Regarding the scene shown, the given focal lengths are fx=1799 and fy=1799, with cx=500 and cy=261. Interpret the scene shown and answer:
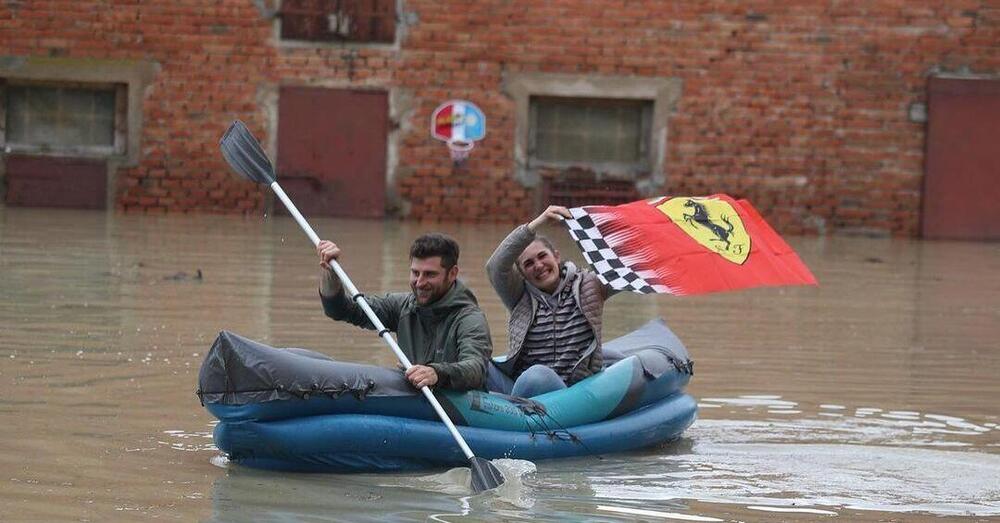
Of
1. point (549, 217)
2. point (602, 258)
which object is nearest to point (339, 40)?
point (602, 258)

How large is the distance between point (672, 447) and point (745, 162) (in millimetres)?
12635

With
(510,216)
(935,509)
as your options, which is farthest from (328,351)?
(510,216)

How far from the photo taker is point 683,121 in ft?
63.9

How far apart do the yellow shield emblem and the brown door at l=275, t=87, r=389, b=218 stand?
1202 cm

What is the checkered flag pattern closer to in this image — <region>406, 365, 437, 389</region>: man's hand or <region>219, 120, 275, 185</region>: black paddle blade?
<region>406, 365, 437, 389</region>: man's hand

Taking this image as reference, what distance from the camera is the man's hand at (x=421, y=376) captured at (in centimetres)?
625

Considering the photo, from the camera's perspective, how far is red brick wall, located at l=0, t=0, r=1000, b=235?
63.4 feet

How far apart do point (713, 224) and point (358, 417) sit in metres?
2.00

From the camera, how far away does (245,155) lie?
7.25 metres

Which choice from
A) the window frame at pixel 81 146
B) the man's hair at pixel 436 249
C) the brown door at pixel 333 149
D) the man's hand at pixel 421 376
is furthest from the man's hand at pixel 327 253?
the window frame at pixel 81 146

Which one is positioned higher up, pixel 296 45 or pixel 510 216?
pixel 296 45

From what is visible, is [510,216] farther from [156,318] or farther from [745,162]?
[156,318]

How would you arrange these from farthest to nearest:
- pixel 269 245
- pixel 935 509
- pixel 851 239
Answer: pixel 851 239 < pixel 269 245 < pixel 935 509

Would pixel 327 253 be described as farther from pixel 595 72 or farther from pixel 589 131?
pixel 589 131
